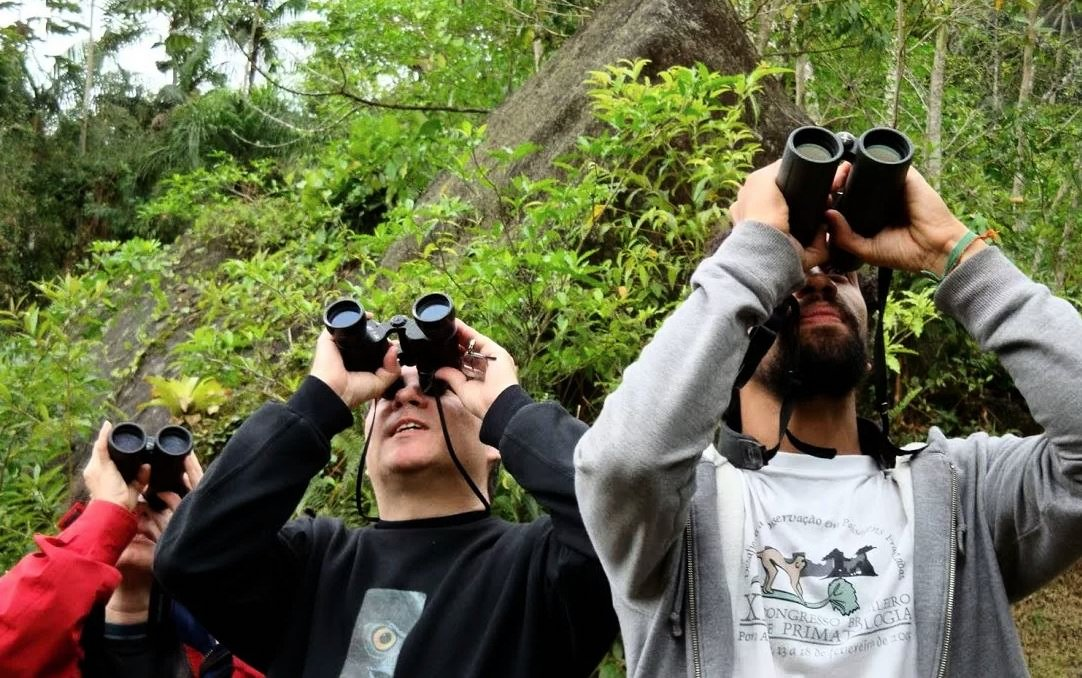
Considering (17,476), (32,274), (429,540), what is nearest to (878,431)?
(429,540)

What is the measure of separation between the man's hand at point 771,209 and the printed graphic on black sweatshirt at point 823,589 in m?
0.46

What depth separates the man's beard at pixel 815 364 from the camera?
207 centimetres

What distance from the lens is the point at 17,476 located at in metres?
3.81

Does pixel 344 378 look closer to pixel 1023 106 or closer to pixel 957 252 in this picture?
pixel 957 252

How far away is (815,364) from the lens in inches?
81.4

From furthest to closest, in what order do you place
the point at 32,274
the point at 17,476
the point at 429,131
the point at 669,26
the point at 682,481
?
1. the point at 32,274
2. the point at 669,26
3. the point at 429,131
4. the point at 17,476
5. the point at 682,481

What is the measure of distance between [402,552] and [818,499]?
900 mm

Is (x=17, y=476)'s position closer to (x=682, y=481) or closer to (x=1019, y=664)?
(x=682, y=481)

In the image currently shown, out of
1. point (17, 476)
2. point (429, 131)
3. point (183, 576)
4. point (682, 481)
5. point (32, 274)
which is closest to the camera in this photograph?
point (682, 481)

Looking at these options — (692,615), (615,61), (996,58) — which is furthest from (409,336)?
(996,58)

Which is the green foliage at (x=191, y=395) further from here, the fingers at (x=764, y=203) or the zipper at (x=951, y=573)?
the zipper at (x=951, y=573)

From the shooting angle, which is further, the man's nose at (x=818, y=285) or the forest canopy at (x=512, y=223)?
the forest canopy at (x=512, y=223)

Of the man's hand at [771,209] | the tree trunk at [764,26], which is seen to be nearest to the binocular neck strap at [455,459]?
the man's hand at [771,209]

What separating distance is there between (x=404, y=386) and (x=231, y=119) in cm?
1979
